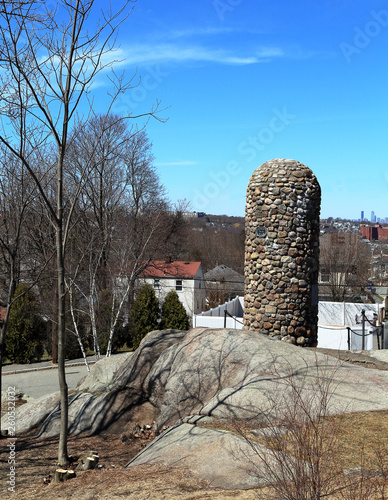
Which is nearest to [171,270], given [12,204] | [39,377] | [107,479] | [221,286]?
[221,286]

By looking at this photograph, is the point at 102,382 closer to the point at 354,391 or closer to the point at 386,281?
the point at 354,391

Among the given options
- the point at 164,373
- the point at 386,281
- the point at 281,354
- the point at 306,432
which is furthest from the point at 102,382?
the point at 386,281

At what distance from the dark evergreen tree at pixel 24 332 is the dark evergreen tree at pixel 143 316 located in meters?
4.56

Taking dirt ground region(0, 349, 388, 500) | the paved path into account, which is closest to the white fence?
the paved path

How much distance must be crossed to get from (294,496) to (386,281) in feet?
159

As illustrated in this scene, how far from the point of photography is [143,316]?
24234 mm

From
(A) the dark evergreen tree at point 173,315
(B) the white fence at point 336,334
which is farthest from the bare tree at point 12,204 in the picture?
(A) the dark evergreen tree at point 173,315

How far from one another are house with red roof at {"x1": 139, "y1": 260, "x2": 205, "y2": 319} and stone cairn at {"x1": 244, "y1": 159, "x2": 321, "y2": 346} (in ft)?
68.4

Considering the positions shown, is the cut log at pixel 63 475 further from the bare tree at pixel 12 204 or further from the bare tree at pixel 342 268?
the bare tree at pixel 342 268

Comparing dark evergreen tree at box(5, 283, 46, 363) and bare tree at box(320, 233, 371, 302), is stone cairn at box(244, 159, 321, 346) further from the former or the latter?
bare tree at box(320, 233, 371, 302)

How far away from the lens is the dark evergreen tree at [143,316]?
24.2 meters

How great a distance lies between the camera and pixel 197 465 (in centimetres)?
549

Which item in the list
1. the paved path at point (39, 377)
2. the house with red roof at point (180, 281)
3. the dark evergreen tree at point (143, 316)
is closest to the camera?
the paved path at point (39, 377)

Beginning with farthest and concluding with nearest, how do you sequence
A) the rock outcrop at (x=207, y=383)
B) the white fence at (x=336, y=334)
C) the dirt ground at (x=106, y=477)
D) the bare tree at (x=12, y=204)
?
1. the white fence at (x=336, y=334)
2. the bare tree at (x=12, y=204)
3. the rock outcrop at (x=207, y=383)
4. the dirt ground at (x=106, y=477)
